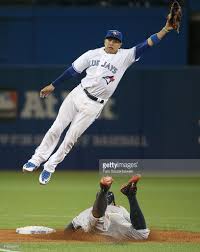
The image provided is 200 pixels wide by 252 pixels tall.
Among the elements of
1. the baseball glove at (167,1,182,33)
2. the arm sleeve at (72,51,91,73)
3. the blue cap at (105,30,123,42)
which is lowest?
the arm sleeve at (72,51,91,73)

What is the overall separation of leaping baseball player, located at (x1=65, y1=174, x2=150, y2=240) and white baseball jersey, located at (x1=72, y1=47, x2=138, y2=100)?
1691 millimetres

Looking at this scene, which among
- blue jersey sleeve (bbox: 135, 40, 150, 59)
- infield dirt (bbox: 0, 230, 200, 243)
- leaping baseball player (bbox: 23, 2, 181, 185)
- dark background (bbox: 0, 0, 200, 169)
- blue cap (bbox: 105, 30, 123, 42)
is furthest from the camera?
dark background (bbox: 0, 0, 200, 169)

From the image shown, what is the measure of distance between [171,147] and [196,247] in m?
10.5

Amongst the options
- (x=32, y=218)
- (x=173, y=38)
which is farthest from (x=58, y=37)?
(x=32, y=218)

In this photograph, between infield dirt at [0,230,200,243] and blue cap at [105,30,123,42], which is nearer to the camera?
infield dirt at [0,230,200,243]

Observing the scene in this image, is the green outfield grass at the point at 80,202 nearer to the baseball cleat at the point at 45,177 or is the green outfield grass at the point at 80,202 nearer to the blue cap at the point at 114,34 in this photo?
the baseball cleat at the point at 45,177

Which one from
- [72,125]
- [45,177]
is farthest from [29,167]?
[72,125]

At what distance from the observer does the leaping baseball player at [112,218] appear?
9.62 meters

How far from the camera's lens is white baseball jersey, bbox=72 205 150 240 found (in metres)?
9.93

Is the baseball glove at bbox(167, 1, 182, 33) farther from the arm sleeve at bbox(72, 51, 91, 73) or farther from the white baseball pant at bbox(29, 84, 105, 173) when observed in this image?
the white baseball pant at bbox(29, 84, 105, 173)

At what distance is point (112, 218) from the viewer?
32.7ft

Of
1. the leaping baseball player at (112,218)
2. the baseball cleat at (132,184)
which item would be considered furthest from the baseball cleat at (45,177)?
the baseball cleat at (132,184)

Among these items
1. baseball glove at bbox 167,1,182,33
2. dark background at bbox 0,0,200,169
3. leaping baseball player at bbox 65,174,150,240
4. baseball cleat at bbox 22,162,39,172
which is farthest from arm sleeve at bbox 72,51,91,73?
dark background at bbox 0,0,200,169

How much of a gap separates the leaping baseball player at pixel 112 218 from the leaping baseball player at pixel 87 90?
3.96ft
